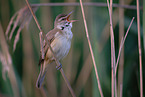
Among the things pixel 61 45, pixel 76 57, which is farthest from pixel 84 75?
pixel 61 45

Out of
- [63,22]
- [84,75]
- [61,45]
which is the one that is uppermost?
[63,22]

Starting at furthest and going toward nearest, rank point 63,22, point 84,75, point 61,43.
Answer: point 84,75 → point 63,22 → point 61,43

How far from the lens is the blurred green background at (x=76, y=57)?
1.98 metres

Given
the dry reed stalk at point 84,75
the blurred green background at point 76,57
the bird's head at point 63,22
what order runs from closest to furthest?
the bird's head at point 63,22 < the blurred green background at point 76,57 < the dry reed stalk at point 84,75

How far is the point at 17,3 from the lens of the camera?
2199 millimetres

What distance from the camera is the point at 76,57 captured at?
7.25 ft

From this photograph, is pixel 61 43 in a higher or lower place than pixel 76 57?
higher

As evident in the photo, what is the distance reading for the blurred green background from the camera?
6.48 ft

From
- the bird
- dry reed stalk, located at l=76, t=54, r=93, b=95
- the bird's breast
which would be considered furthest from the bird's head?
dry reed stalk, located at l=76, t=54, r=93, b=95

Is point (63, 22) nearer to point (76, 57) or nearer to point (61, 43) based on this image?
point (61, 43)

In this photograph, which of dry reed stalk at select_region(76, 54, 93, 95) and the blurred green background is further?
dry reed stalk at select_region(76, 54, 93, 95)

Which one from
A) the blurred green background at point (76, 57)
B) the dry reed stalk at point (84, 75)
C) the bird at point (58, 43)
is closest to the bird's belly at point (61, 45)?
the bird at point (58, 43)

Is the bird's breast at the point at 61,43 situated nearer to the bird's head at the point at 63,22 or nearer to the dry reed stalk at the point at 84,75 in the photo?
the bird's head at the point at 63,22

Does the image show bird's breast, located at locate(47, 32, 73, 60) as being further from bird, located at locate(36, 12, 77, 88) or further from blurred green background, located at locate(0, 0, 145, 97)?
blurred green background, located at locate(0, 0, 145, 97)
